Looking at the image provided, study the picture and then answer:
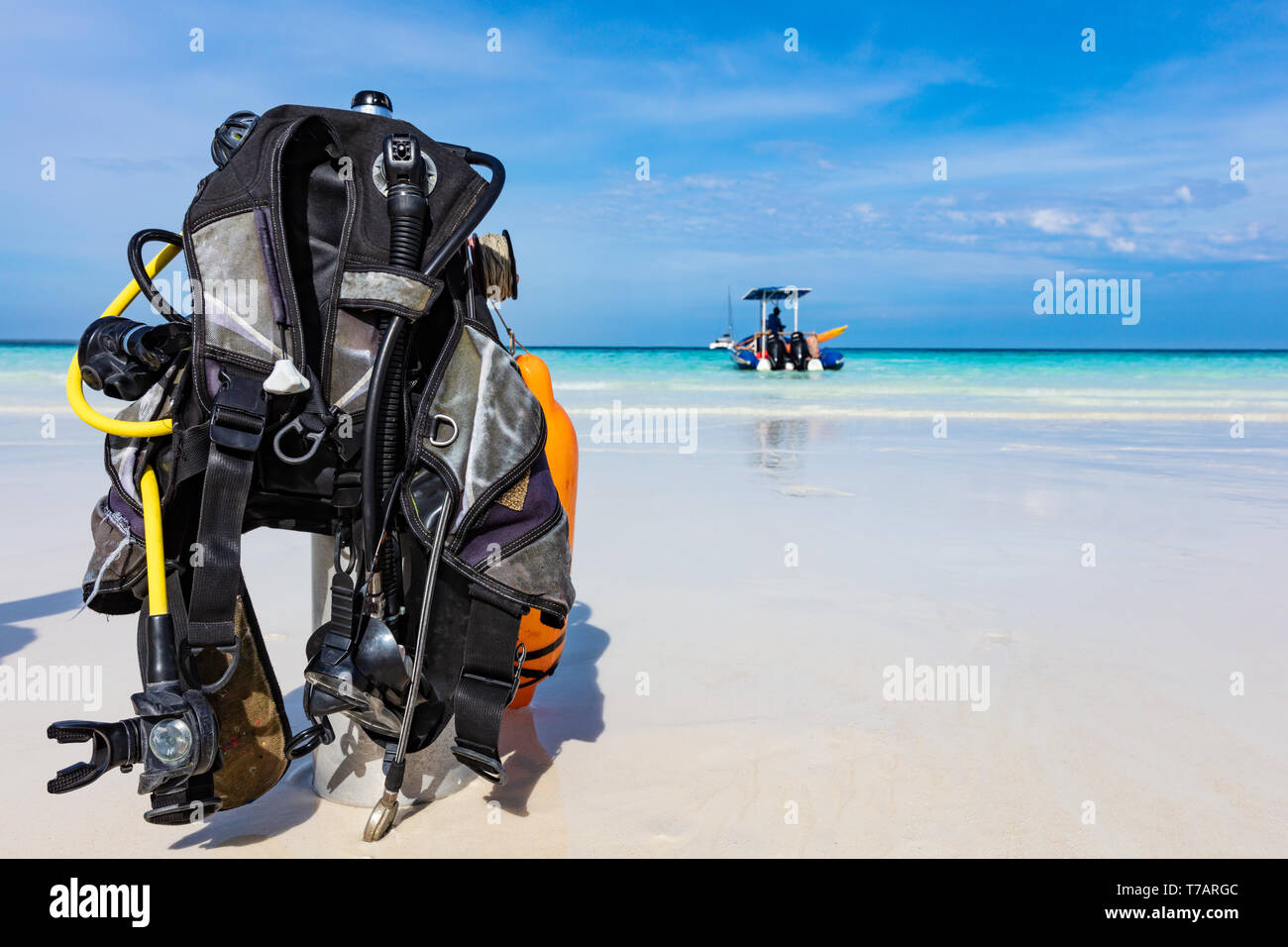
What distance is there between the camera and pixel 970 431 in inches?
494

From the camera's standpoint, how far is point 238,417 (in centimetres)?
Result: 191

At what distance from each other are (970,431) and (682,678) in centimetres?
1009

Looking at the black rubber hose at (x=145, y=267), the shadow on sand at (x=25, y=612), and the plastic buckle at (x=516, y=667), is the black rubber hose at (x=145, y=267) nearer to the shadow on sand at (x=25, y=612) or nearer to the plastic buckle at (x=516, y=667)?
the plastic buckle at (x=516, y=667)

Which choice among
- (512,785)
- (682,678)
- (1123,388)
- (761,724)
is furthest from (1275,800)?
(1123,388)

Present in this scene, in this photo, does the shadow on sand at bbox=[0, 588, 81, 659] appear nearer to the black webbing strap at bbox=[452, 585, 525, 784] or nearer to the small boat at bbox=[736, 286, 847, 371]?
the black webbing strap at bbox=[452, 585, 525, 784]

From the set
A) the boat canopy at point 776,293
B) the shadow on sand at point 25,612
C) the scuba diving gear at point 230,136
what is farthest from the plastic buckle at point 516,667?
the boat canopy at point 776,293

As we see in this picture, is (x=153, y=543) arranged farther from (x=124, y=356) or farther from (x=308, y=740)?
(x=308, y=740)

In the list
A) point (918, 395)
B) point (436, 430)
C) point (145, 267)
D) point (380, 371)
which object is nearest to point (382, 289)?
point (380, 371)

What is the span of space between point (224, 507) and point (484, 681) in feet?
2.20

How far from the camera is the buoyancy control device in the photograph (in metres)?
1.95

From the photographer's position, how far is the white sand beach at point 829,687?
2.39 metres

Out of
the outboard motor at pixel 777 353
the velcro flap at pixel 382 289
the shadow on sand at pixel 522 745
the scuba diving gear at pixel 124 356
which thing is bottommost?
the shadow on sand at pixel 522 745

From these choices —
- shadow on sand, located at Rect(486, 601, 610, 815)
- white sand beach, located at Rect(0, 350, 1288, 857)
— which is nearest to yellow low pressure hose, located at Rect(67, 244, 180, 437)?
white sand beach, located at Rect(0, 350, 1288, 857)

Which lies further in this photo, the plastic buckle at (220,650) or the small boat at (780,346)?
the small boat at (780,346)
